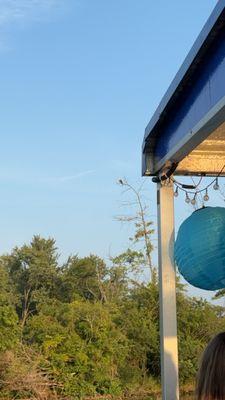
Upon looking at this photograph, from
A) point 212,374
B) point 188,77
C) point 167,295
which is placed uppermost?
point 188,77

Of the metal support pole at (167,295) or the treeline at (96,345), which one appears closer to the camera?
the metal support pole at (167,295)

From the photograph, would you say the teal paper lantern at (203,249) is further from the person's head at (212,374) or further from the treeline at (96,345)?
the treeline at (96,345)

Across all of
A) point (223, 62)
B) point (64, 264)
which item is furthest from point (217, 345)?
point (64, 264)

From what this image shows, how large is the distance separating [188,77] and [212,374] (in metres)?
1.31

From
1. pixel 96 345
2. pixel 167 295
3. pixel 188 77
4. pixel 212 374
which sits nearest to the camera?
pixel 212 374

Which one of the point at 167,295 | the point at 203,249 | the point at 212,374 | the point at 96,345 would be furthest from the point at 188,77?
Result: the point at 96,345

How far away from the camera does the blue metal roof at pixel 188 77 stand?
6.43 ft

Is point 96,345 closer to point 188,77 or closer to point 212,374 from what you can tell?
point 188,77

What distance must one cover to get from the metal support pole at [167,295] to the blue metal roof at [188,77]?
239 mm

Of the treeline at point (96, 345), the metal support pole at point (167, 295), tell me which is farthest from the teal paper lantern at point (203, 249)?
the treeline at point (96, 345)

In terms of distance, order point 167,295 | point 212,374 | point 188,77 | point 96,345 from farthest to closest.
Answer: point 96,345
point 167,295
point 188,77
point 212,374

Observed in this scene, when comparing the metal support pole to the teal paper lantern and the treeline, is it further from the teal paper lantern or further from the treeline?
the treeline

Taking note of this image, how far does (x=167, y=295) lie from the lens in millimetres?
2818

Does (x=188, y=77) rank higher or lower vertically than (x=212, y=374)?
higher
